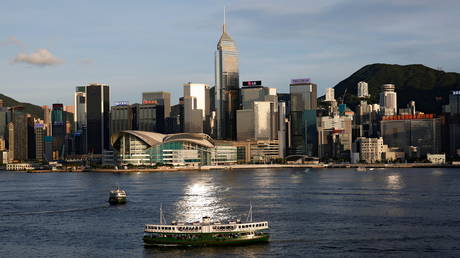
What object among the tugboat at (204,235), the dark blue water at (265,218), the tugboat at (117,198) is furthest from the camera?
the tugboat at (117,198)

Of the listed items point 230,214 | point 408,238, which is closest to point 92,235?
point 230,214

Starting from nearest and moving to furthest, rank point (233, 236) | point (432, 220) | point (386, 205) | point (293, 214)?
point (233, 236), point (432, 220), point (293, 214), point (386, 205)

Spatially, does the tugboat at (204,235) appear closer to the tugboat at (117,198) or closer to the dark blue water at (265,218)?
the dark blue water at (265,218)

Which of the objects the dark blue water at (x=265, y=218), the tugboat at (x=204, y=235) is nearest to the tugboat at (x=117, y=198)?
the dark blue water at (x=265, y=218)

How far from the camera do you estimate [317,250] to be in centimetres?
7081

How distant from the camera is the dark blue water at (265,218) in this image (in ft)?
236

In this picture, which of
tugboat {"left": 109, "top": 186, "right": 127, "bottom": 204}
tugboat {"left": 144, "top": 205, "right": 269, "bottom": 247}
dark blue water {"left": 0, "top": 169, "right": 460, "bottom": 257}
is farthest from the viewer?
tugboat {"left": 109, "top": 186, "right": 127, "bottom": 204}

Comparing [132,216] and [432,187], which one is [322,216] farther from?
[432,187]

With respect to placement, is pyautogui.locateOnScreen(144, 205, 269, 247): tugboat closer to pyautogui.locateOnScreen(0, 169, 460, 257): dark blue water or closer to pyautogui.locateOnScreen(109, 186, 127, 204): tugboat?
pyautogui.locateOnScreen(0, 169, 460, 257): dark blue water

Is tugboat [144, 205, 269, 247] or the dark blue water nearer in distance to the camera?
the dark blue water

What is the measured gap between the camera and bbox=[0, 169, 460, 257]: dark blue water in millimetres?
72062

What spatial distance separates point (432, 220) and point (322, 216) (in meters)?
14.8

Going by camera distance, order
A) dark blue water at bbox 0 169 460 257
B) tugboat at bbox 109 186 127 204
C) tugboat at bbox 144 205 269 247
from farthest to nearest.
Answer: tugboat at bbox 109 186 127 204, tugboat at bbox 144 205 269 247, dark blue water at bbox 0 169 460 257

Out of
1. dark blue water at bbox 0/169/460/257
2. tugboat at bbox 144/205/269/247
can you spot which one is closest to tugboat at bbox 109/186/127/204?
dark blue water at bbox 0/169/460/257
